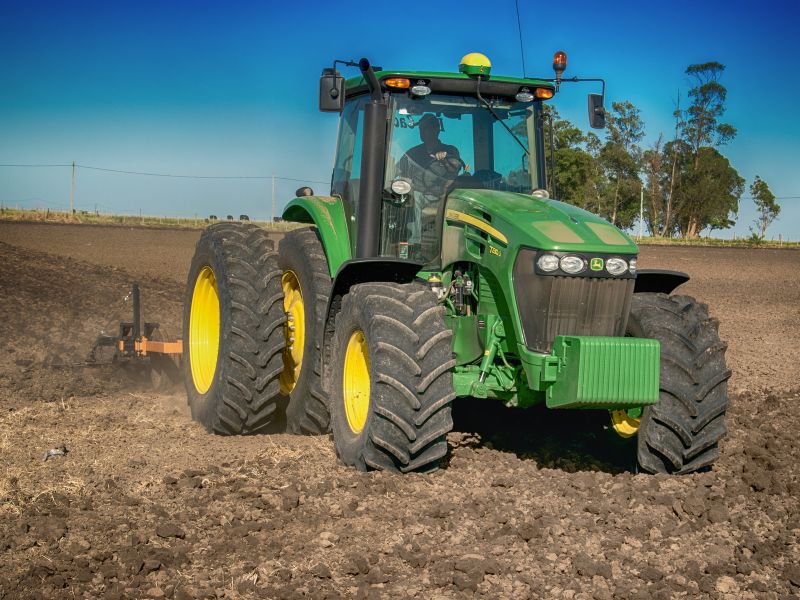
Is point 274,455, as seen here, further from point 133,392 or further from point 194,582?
point 133,392

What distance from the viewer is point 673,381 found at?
6.47 metres

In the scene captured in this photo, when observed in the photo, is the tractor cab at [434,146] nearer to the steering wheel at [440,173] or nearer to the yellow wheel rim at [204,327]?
the steering wheel at [440,173]

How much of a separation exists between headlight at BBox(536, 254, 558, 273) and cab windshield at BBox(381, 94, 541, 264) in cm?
121

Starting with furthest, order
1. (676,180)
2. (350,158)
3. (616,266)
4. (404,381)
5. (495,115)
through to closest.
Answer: (676,180), (350,158), (495,115), (616,266), (404,381)

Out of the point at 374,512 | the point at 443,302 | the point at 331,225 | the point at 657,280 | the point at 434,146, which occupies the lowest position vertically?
the point at 374,512

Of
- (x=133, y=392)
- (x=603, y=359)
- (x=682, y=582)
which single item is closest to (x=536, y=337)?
(x=603, y=359)

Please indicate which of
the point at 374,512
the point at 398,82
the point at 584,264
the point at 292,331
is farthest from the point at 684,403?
the point at 292,331

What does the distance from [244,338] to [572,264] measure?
279 cm

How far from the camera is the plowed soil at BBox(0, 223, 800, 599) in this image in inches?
194

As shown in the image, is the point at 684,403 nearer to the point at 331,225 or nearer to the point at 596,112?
the point at 596,112

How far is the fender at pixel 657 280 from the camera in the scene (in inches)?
286

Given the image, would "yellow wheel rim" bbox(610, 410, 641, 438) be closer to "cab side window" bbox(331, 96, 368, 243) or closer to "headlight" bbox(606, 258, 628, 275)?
"headlight" bbox(606, 258, 628, 275)

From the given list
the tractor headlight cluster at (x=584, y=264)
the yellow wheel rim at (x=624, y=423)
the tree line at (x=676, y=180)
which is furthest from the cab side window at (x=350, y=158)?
the tree line at (x=676, y=180)

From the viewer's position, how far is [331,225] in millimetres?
8102
